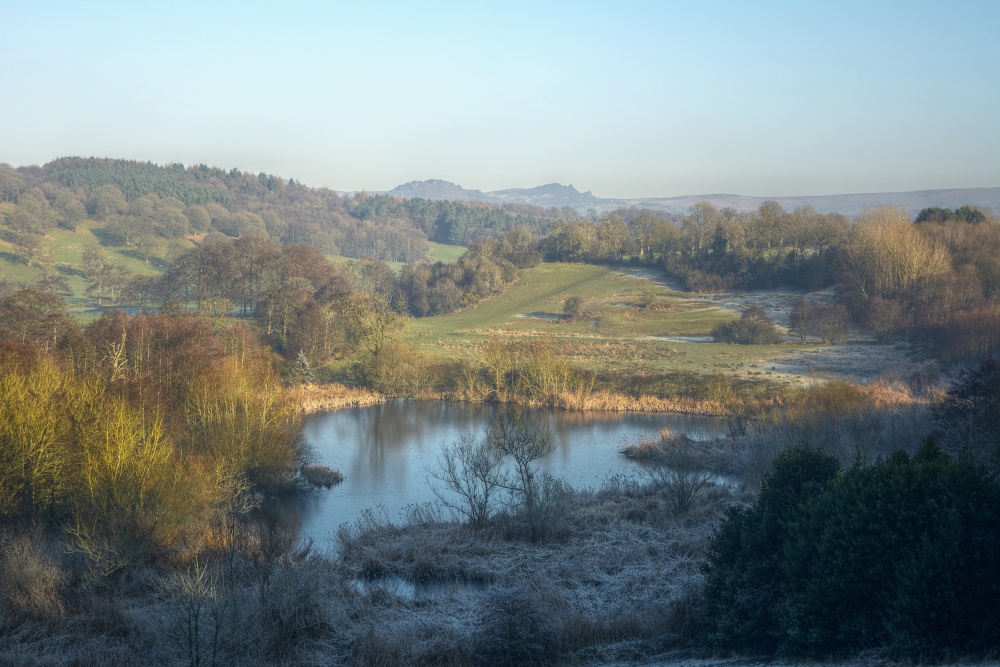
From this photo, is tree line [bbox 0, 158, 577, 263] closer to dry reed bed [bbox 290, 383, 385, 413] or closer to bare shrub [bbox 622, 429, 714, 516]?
dry reed bed [bbox 290, 383, 385, 413]

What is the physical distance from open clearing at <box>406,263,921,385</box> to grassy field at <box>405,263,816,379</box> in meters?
0.05

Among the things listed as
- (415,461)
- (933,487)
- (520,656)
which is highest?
(933,487)

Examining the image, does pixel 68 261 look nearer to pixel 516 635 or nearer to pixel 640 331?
pixel 640 331

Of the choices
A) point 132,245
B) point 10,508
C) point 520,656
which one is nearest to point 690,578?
point 520,656

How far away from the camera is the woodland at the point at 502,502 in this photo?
321 inches

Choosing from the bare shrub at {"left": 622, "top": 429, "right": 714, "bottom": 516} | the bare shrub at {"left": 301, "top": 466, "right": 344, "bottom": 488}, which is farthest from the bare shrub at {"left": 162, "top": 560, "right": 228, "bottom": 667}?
the bare shrub at {"left": 301, "top": 466, "right": 344, "bottom": 488}

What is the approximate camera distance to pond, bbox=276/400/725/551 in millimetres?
19562

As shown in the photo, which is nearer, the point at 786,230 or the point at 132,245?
the point at 786,230

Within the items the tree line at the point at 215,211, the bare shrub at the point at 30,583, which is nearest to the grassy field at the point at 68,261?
the tree line at the point at 215,211

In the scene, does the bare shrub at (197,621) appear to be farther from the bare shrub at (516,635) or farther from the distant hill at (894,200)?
the distant hill at (894,200)

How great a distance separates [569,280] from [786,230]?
1479 centimetres

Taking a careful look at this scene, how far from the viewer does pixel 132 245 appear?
67250 mm

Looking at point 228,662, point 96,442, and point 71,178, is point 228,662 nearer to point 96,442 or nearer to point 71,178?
point 96,442

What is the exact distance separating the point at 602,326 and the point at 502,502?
2933 centimetres
